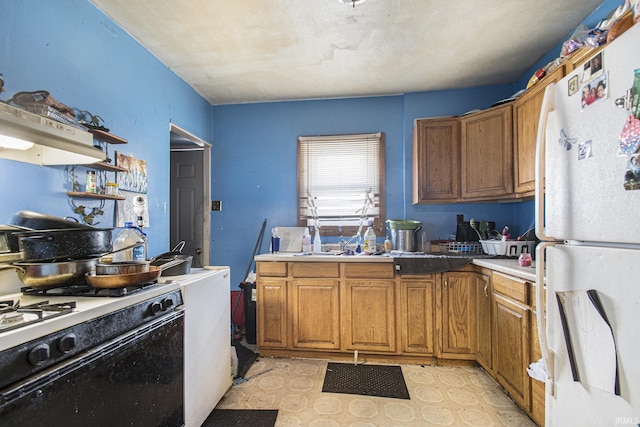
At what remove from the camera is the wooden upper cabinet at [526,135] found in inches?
79.8

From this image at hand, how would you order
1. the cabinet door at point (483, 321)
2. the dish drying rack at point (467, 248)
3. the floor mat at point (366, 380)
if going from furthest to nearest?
the dish drying rack at point (467, 248)
the cabinet door at point (483, 321)
the floor mat at point (366, 380)

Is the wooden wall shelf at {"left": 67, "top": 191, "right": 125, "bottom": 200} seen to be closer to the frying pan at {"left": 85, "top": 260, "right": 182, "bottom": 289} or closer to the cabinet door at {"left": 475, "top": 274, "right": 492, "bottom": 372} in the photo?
the frying pan at {"left": 85, "top": 260, "right": 182, "bottom": 289}

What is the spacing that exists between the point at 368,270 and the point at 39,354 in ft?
6.60

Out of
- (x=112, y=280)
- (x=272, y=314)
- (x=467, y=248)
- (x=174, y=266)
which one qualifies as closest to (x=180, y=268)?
(x=174, y=266)

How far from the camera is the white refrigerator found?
770 mm

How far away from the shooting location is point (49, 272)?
1.15 meters

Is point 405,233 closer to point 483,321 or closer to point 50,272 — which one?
point 483,321

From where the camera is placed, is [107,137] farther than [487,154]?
No

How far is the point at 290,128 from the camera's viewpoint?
320 cm

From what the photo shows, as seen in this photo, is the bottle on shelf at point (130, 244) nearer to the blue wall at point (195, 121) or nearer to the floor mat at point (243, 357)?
the blue wall at point (195, 121)

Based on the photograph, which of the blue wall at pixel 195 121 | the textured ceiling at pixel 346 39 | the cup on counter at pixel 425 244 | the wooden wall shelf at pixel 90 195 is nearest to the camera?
the blue wall at pixel 195 121

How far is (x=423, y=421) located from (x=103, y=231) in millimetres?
2004

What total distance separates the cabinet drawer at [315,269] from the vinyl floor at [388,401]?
29.5 inches

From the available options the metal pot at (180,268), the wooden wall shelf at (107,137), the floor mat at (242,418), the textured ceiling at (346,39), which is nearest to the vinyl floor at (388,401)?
the floor mat at (242,418)
